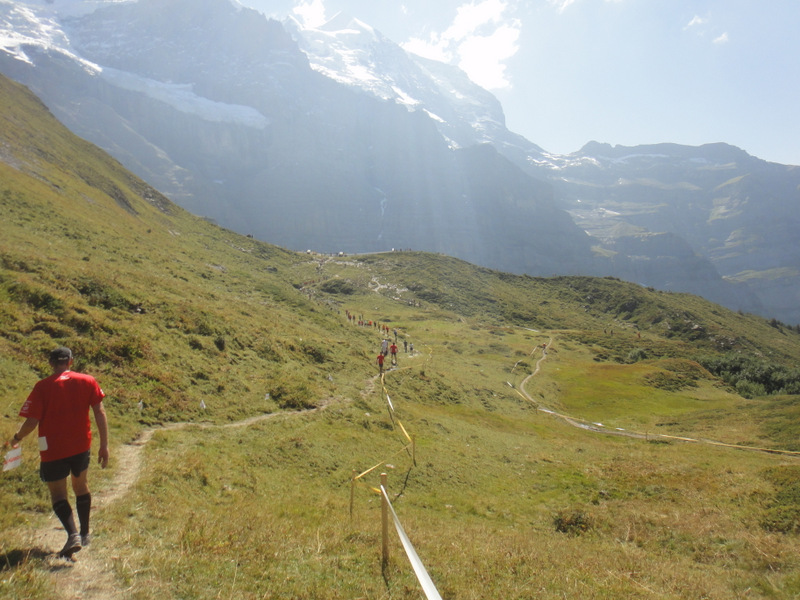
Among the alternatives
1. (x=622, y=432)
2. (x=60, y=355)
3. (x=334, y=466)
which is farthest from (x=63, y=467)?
(x=622, y=432)

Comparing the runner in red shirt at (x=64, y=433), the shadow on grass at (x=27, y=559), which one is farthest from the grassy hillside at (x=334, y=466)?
the runner in red shirt at (x=64, y=433)

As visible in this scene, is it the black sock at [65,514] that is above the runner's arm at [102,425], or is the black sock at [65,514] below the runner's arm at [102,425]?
below

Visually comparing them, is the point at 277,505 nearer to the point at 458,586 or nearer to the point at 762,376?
the point at 458,586

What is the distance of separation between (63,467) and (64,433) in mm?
595

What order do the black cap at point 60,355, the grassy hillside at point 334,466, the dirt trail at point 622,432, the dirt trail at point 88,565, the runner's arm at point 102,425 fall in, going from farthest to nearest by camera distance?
1. the dirt trail at point 622,432
2. the grassy hillside at point 334,466
3. the runner's arm at point 102,425
4. the black cap at point 60,355
5. the dirt trail at point 88,565

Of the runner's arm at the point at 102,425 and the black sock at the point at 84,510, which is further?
the runner's arm at the point at 102,425

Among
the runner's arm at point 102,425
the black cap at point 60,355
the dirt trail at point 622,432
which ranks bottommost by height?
the dirt trail at point 622,432

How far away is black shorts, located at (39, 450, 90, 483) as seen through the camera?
7.06 meters

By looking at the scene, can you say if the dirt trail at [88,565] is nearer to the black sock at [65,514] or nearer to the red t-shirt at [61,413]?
the black sock at [65,514]

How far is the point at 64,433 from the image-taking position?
722cm

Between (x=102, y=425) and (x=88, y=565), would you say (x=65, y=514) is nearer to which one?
(x=88, y=565)

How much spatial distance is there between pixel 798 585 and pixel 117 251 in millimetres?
55070

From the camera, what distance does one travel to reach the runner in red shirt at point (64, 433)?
23.0 ft

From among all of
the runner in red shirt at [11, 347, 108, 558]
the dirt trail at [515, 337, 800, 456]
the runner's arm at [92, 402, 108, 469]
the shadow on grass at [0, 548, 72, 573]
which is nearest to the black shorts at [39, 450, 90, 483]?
the runner in red shirt at [11, 347, 108, 558]
